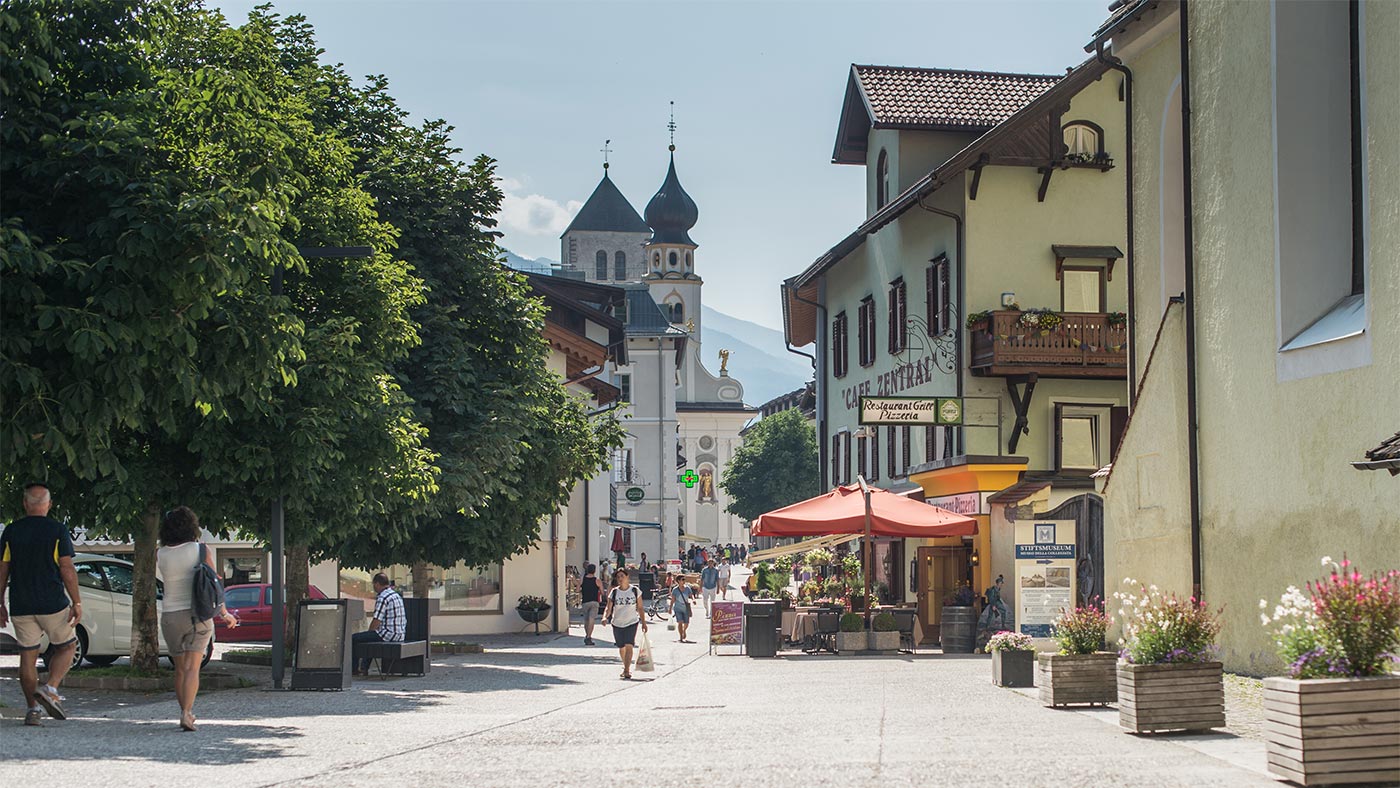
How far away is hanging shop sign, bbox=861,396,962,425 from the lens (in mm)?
30172

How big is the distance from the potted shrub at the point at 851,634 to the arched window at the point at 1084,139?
11.7 metres

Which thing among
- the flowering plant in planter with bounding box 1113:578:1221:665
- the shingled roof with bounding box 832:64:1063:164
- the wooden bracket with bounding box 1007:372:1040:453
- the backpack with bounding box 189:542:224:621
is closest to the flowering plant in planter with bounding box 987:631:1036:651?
the flowering plant in planter with bounding box 1113:578:1221:665

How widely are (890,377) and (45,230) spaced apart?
27317mm

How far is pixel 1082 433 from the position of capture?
34.9 meters

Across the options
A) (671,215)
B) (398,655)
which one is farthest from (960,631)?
(671,215)

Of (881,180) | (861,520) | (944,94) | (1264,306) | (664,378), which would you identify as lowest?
(861,520)

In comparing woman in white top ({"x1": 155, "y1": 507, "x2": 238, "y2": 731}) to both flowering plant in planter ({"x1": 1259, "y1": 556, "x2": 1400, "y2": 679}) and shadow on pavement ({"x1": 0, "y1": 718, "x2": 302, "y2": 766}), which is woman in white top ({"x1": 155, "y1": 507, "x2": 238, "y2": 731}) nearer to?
shadow on pavement ({"x1": 0, "y1": 718, "x2": 302, "y2": 766})

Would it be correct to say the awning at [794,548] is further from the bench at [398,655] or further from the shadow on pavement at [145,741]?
the shadow on pavement at [145,741]

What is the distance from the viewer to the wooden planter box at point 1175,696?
12.3 meters

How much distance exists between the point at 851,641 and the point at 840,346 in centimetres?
1845

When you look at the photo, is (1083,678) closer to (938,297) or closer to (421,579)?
(421,579)

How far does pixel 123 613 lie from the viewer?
79.0ft

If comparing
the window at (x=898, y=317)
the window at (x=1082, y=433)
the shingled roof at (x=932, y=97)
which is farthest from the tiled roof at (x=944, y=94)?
the window at (x=1082, y=433)

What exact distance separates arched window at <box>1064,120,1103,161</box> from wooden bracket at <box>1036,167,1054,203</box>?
2.94 ft
